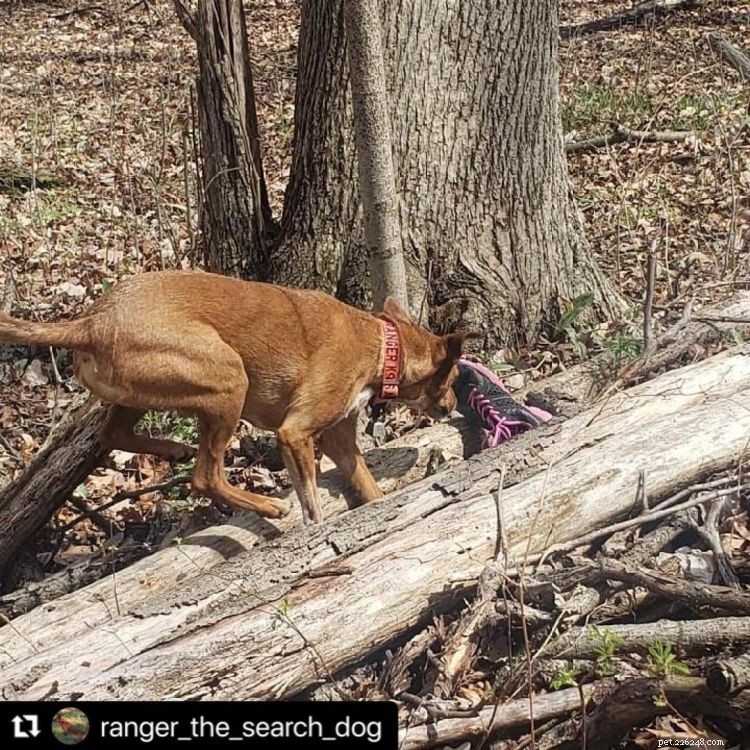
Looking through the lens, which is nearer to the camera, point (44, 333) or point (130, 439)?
point (44, 333)

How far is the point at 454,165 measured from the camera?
5820 millimetres

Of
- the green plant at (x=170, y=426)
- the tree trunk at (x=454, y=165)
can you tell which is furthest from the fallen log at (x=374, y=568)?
the green plant at (x=170, y=426)

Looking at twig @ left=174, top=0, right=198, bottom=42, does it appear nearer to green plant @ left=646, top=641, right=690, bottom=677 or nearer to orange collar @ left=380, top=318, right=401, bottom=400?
orange collar @ left=380, top=318, right=401, bottom=400

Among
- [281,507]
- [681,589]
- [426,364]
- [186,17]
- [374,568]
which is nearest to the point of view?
[681,589]

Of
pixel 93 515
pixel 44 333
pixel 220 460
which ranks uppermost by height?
pixel 44 333

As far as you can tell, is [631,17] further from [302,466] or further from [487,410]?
[302,466]

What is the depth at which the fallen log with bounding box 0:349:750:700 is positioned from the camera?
11.3 ft

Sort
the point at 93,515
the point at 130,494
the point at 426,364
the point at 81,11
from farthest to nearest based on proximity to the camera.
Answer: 1. the point at 81,11
2. the point at 426,364
3. the point at 130,494
4. the point at 93,515

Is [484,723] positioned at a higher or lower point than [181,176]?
lower

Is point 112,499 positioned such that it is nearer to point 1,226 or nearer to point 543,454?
point 543,454

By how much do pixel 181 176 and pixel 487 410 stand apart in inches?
215

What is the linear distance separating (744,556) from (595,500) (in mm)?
643

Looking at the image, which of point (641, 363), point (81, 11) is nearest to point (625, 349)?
point (641, 363)

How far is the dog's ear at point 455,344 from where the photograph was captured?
5.32 m
